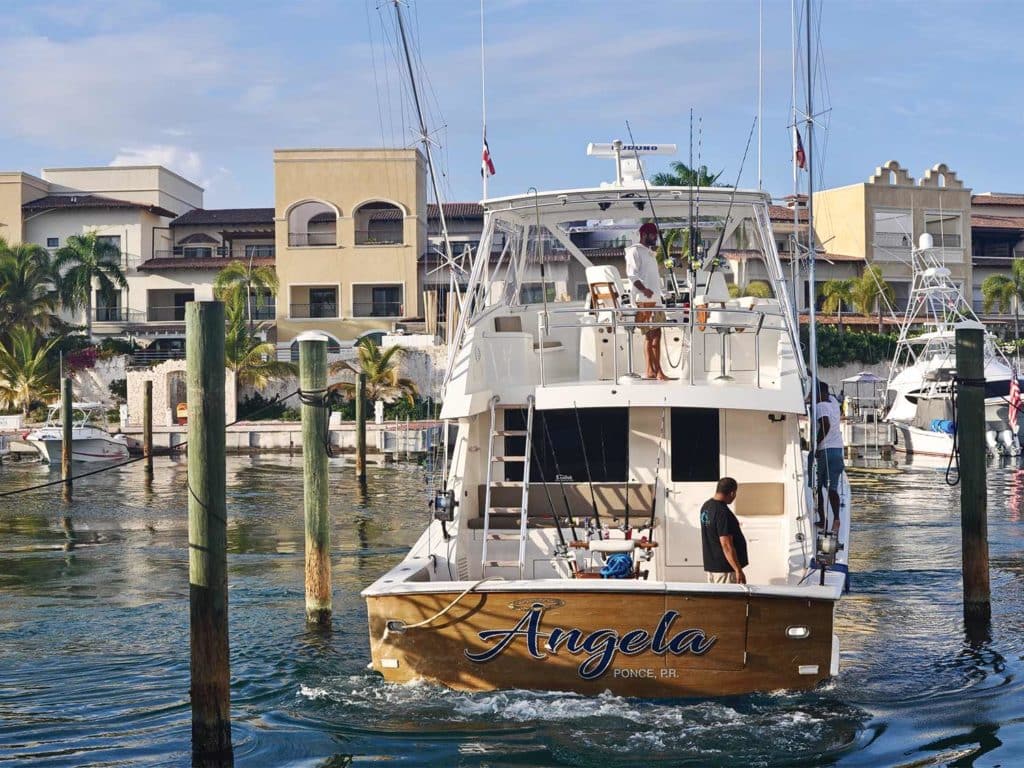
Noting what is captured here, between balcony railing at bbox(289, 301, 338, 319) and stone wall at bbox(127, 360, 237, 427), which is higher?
balcony railing at bbox(289, 301, 338, 319)

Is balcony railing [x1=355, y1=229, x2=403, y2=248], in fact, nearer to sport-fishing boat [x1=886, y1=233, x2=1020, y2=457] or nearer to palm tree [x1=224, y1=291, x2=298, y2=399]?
palm tree [x1=224, y1=291, x2=298, y2=399]

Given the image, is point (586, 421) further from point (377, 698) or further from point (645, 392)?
point (377, 698)

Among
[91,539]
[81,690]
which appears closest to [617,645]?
[81,690]

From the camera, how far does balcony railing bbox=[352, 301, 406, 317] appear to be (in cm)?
6269

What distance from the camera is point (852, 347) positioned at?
57031 millimetres

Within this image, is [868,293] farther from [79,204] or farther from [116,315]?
[79,204]

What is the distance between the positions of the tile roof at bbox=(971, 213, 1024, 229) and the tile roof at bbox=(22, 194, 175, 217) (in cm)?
4568

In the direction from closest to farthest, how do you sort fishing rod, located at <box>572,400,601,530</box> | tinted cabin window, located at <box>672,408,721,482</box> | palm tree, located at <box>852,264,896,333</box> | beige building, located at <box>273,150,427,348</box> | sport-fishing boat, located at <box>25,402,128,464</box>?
fishing rod, located at <box>572,400,601,530</box> → tinted cabin window, located at <box>672,408,721,482</box> → sport-fishing boat, located at <box>25,402,128,464</box> → palm tree, located at <box>852,264,896,333</box> → beige building, located at <box>273,150,427,348</box>

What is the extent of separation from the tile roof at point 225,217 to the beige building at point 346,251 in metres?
8.34

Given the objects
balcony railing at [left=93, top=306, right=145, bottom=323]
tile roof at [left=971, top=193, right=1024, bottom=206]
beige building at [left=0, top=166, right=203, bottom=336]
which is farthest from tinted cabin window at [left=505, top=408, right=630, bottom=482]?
tile roof at [left=971, top=193, right=1024, bottom=206]

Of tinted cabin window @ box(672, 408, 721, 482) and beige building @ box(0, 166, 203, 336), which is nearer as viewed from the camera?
tinted cabin window @ box(672, 408, 721, 482)

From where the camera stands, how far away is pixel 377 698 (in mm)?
10734

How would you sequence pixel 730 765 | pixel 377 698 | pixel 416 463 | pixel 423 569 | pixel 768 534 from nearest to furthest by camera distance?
pixel 730 765
pixel 377 698
pixel 423 569
pixel 768 534
pixel 416 463

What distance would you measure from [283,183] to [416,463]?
90.9 ft
